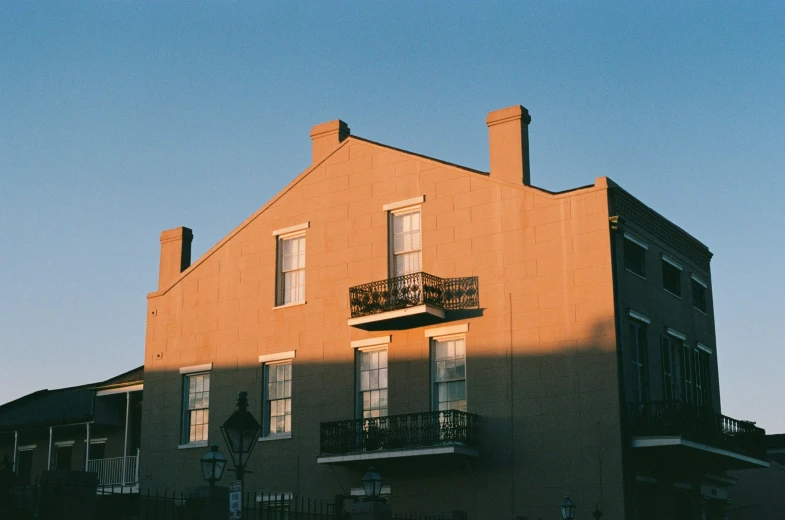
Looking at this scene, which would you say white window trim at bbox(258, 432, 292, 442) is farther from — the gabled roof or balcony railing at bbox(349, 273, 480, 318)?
the gabled roof

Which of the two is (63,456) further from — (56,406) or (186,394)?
(186,394)

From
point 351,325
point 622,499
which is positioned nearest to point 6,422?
point 351,325

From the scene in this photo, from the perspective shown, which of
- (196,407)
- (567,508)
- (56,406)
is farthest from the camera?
(56,406)

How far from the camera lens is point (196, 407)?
33.5 m

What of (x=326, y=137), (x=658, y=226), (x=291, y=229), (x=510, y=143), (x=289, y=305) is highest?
(x=326, y=137)

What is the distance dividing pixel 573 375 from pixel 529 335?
1646 mm

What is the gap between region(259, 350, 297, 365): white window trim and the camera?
3177 centimetres

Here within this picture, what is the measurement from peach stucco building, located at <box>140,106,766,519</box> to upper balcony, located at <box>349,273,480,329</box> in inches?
3.0

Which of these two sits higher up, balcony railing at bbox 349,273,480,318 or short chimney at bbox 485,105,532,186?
short chimney at bbox 485,105,532,186

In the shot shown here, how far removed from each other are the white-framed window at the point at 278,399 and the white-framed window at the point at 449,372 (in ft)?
16.3

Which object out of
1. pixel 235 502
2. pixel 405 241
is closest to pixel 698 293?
pixel 405 241

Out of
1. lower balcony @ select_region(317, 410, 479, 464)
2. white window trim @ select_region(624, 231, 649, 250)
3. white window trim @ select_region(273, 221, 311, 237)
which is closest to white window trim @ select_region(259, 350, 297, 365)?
lower balcony @ select_region(317, 410, 479, 464)

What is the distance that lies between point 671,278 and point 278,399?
40.2 ft

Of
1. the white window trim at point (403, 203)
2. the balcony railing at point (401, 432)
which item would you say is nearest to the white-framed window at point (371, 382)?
the balcony railing at point (401, 432)
